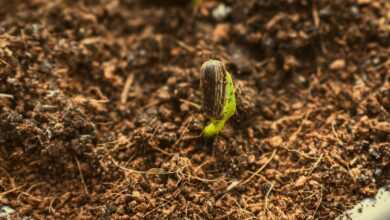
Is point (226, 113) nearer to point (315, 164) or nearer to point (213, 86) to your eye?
point (213, 86)

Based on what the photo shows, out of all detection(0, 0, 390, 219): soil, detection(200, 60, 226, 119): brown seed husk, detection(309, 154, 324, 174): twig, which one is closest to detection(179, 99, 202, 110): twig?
detection(0, 0, 390, 219): soil

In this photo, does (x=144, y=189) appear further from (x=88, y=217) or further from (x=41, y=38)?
(x=41, y=38)

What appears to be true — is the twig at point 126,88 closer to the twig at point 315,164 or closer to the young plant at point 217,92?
the young plant at point 217,92

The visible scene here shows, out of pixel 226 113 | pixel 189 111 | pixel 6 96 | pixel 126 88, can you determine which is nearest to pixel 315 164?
pixel 226 113

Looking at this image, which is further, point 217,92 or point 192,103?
point 192,103

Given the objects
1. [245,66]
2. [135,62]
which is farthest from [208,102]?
[135,62]

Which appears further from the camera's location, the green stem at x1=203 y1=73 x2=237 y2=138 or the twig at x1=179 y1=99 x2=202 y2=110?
the twig at x1=179 y1=99 x2=202 y2=110

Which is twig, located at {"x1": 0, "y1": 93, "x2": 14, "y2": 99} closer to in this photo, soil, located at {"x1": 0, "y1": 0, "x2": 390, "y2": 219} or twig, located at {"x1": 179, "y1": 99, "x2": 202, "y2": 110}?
soil, located at {"x1": 0, "y1": 0, "x2": 390, "y2": 219}
